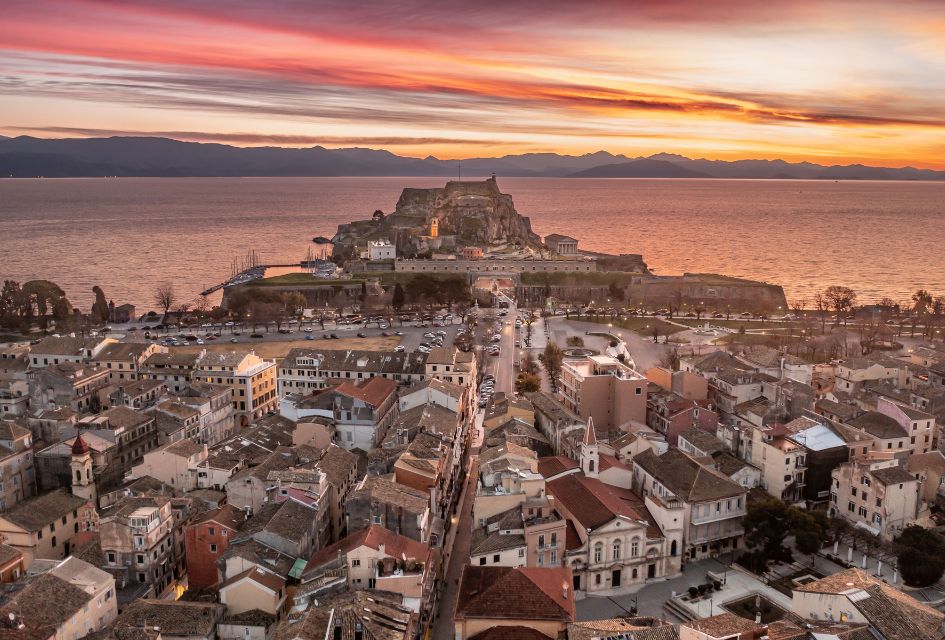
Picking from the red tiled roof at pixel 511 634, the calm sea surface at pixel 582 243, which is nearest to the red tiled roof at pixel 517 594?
the red tiled roof at pixel 511 634

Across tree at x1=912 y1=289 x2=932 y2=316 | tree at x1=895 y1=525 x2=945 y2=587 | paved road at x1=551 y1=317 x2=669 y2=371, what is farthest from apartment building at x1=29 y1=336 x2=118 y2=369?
tree at x1=912 y1=289 x2=932 y2=316

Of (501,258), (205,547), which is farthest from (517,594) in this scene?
(501,258)

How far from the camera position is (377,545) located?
19.6 metres

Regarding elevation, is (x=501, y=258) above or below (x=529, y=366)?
above

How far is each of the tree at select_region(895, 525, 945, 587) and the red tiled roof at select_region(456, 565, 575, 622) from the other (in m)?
10.6

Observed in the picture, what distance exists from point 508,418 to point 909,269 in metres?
88.5

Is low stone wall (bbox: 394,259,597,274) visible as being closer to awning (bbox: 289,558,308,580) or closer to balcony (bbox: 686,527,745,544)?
balcony (bbox: 686,527,745,544)

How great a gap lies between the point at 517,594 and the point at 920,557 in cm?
1248

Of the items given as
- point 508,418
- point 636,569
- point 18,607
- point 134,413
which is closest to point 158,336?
point 134,413

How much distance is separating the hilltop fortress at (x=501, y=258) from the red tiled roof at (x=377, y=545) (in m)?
55.6

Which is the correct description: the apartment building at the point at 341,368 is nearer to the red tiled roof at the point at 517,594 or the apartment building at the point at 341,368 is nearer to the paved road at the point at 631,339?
the paved road at the point at 631,339

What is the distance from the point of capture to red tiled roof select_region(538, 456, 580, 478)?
25953 mm

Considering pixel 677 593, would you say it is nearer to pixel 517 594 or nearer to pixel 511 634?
pixel 517 594

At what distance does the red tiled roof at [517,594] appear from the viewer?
1838 cm
